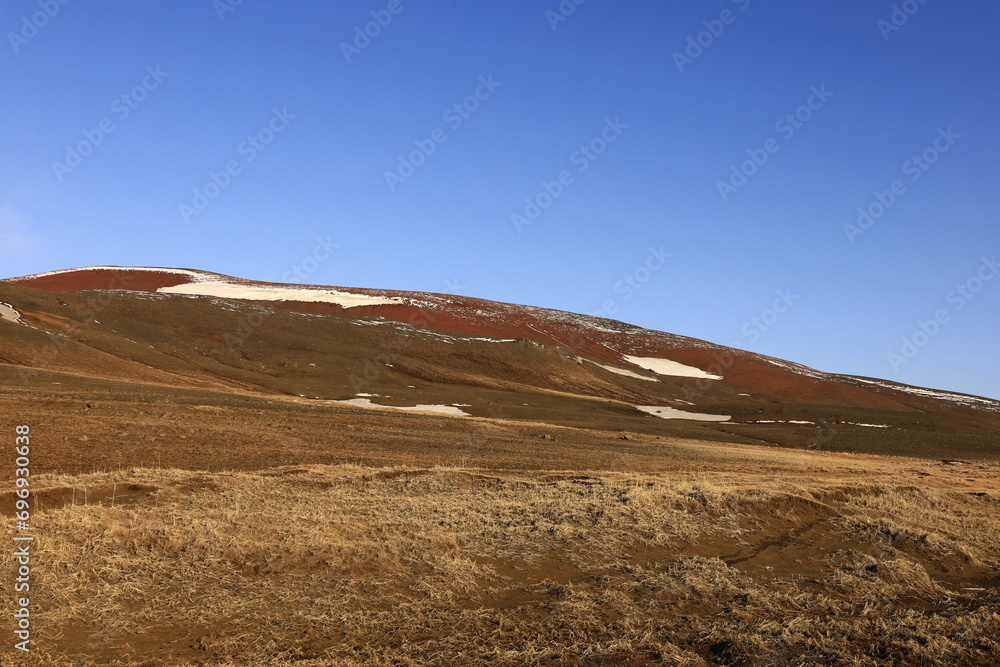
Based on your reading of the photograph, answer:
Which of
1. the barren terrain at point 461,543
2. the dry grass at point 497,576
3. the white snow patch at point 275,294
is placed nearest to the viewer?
the dry grass at point 497,576

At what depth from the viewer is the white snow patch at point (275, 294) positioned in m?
86.6

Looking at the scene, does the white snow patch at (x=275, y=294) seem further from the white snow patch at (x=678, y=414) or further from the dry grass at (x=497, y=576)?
the dry grass at (x=497, y=576)

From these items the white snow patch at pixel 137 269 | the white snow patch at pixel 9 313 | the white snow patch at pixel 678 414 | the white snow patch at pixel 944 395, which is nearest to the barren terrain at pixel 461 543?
the white snow patch at pixel 9 313

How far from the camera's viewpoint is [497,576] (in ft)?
31.7

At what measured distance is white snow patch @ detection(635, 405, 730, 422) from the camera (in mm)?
51156

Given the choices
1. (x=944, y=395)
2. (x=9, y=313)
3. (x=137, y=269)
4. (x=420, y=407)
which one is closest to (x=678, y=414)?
(x=420, y=407)

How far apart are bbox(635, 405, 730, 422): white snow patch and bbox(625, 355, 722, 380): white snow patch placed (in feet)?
74.7

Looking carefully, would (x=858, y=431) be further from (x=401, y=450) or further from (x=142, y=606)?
(x=142, y=606)

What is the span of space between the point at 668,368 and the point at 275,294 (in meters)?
47.3

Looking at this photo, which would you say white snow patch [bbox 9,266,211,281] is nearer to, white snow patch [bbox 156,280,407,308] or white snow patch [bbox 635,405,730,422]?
white snow patch [bbox 156,280,407,308]

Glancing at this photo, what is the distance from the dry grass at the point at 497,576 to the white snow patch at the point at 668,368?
209 feet

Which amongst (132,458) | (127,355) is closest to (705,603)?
(132,458)

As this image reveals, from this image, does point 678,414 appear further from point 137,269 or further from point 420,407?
point 137,269

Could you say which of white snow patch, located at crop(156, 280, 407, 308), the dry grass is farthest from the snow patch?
the dry grass
